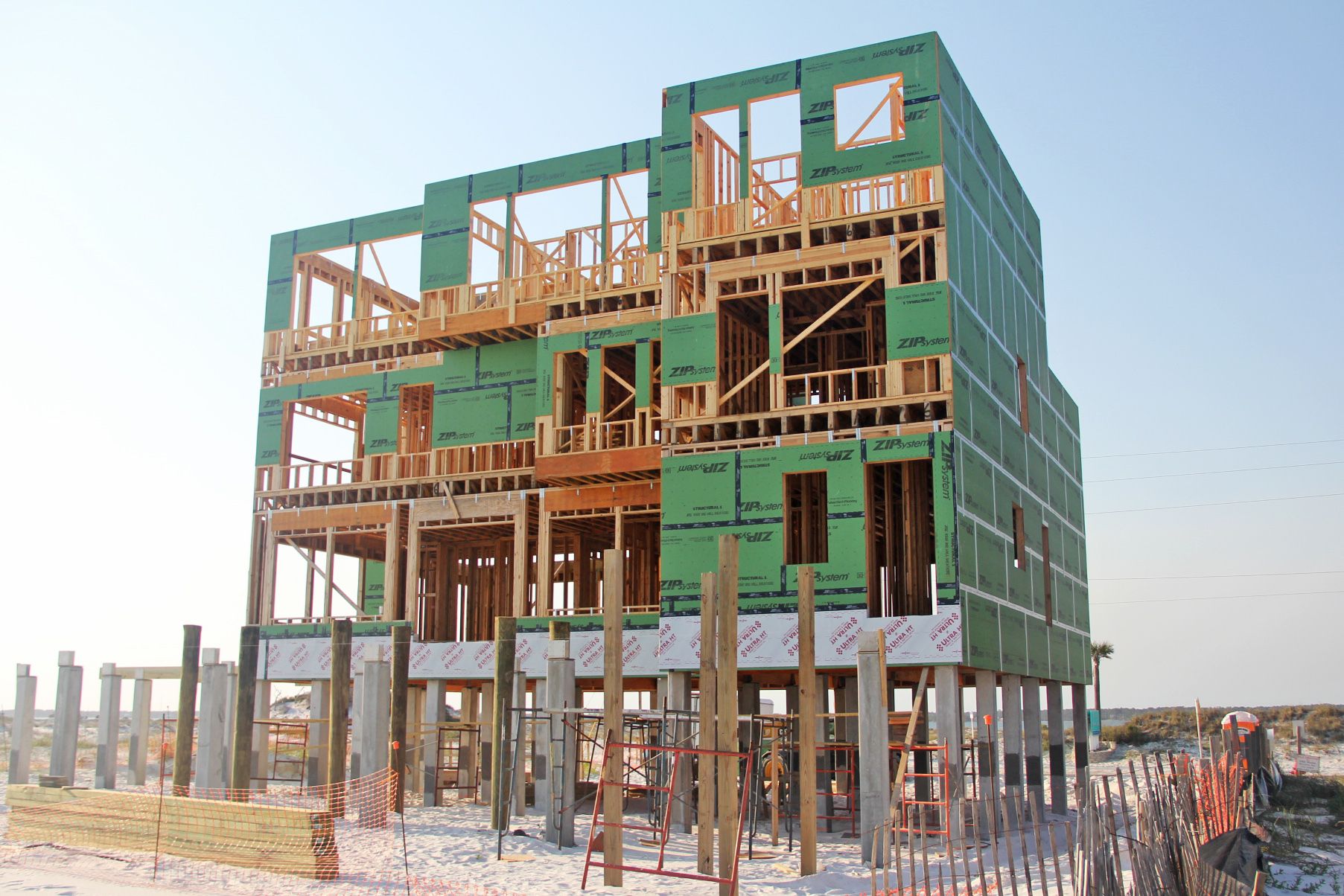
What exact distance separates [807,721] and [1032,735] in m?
17.0

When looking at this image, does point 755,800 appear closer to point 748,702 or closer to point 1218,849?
point 748,702

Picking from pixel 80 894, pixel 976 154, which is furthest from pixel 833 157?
pixel 80 894

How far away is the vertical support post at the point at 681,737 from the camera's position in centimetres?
2533

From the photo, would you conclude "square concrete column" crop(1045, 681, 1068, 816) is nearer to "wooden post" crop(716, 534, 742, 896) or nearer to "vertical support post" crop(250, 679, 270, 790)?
"vertical support post" crop(250, 679, 270, 790)

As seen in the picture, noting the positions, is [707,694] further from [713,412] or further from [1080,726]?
[1080,726]

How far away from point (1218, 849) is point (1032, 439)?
64.5 feet

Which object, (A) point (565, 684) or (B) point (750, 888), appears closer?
(B) point (750, 888)

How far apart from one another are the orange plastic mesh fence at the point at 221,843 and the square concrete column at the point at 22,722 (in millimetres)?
8476


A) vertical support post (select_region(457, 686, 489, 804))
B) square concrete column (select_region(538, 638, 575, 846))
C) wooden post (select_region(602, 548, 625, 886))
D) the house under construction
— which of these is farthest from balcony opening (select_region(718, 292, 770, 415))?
vertical support post (select_region(457, 686, 489, 804))

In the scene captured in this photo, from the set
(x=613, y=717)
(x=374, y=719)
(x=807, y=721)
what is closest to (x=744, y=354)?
(x=374, y=719)

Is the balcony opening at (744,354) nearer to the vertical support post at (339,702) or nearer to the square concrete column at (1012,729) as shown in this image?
the square concrete column at (1012,729)

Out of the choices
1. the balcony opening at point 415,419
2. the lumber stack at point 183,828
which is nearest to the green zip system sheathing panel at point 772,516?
the lumber stack at point 183,828

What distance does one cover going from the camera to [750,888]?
18.5 m

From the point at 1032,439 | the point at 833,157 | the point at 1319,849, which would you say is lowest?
the point at 1319,849
